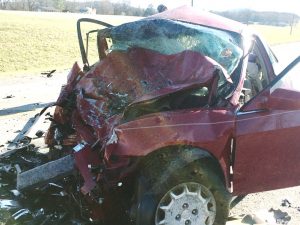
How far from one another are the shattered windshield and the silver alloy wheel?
1116mm

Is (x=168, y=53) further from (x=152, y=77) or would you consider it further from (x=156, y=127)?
(x=156, y=127)

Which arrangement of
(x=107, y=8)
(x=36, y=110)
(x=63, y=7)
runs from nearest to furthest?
(x=36, y=110), (x=63, y=7), (x=107, y=8)

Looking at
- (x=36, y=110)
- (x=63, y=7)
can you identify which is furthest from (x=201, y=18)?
(x=63, y=7)

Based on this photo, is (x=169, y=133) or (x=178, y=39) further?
(x=178, y=39)

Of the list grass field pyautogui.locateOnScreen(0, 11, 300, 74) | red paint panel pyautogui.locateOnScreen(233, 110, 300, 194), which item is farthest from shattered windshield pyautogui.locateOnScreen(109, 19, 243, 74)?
grass field pyautogui.locateOnScreen(0, 11, 300, 74)

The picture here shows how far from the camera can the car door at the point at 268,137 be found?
354 centimetres

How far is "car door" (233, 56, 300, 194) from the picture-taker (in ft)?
11.6

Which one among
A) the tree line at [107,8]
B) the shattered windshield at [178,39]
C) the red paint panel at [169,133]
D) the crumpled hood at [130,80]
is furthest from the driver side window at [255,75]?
the tree line at [107,8]

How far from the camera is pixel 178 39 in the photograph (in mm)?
4293

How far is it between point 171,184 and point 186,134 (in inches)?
15.9

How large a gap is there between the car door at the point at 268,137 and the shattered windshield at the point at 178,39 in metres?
0.48

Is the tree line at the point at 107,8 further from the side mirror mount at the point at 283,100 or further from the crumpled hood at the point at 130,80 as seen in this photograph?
the side mirror mount at the point at 283,100

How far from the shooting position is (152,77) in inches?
162

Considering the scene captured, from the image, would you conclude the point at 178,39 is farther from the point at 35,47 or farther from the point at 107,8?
the point at 107,8
